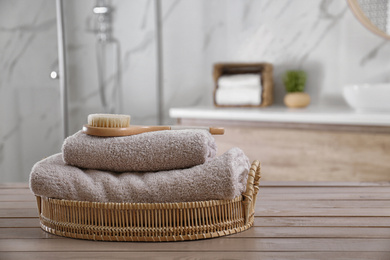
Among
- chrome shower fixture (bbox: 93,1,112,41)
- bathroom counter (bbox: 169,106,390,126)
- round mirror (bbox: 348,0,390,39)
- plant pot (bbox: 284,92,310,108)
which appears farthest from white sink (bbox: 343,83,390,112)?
chrome shower fixture (bbox: 93,1,112,41)

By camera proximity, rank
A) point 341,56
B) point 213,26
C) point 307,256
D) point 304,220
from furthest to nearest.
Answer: point 213,26 → point 341,56 → point 304,220 → point 307,256

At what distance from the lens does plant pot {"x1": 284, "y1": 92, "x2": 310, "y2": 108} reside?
2.32 metres

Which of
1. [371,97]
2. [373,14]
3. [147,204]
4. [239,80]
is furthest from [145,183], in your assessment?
[373,14]

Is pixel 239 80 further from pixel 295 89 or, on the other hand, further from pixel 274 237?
pixel 274 237

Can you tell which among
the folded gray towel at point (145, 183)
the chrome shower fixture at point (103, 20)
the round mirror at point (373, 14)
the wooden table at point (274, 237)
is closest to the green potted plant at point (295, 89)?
the round mirror at point (373, 14)

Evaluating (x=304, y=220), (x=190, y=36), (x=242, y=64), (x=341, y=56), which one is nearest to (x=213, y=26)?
(x=190, y=36)

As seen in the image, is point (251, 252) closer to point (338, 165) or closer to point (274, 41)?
point (338, 165)

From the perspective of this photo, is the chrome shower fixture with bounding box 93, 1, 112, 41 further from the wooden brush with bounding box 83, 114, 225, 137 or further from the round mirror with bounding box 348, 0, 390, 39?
the wooden brush with bounding box 83, 114, 225, 137

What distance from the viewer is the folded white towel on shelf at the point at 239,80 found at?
234 centimetres

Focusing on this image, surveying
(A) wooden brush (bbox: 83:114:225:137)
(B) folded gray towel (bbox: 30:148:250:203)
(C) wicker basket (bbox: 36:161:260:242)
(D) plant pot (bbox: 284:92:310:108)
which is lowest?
(C) wicker basket (bbox: 36:161:260:242)

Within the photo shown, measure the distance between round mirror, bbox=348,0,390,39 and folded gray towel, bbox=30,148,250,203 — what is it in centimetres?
190

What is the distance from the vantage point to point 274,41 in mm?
2570

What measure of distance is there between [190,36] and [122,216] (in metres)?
2.16

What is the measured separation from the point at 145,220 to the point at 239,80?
178cm
